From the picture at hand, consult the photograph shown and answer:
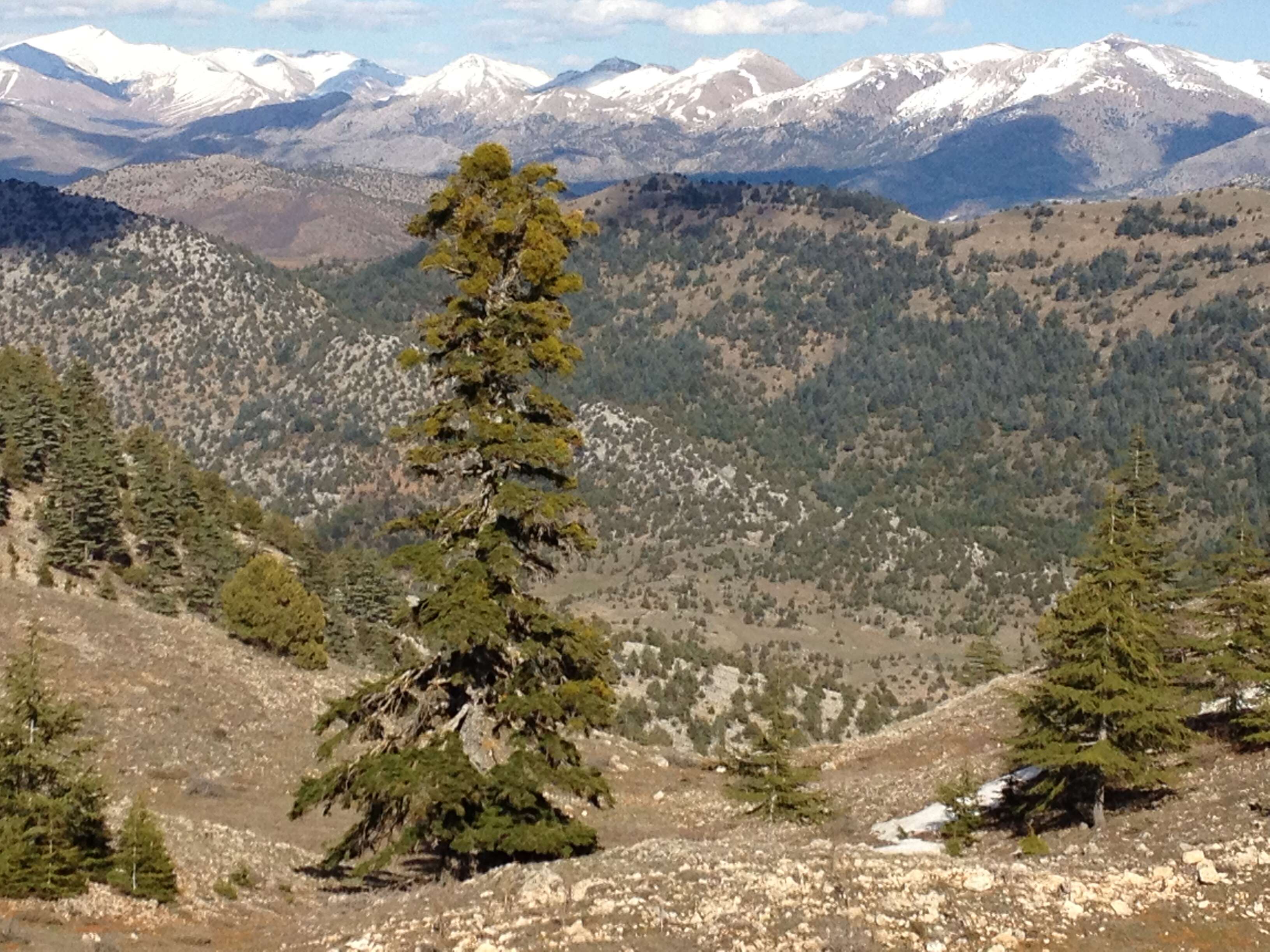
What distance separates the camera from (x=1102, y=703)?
2330 cm

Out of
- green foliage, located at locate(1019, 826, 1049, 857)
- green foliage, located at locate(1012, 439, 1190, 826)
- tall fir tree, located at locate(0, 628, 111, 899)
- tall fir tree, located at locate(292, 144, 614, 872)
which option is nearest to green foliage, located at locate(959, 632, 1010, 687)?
green foliage, located at locate(1012, 439, 1190, 826)

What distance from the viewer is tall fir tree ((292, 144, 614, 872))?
1688 cm

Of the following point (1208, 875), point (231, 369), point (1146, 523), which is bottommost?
point (231, 369)

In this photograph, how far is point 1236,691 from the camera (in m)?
31.8

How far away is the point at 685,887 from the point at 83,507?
194 feet

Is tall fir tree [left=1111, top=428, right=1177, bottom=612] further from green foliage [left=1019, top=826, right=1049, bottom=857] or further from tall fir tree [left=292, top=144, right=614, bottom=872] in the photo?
tall fir tree [left=292, top=144, right=614, bottom=872]

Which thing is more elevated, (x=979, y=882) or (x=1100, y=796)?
(x=979, y=882)

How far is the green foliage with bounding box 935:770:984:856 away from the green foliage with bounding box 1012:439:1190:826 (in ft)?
6.38

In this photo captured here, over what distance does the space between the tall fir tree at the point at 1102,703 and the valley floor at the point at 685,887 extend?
3.66 ft

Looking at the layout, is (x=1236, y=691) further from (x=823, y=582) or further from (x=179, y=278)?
(x=179, y=278)

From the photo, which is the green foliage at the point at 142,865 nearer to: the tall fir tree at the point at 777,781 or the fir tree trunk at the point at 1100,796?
the tall fir tree at the point at 777,781

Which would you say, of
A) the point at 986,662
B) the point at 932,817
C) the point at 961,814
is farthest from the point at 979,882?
the point at 986,662

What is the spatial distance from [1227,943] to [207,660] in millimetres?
37726

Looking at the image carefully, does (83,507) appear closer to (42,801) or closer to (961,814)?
(42,801)
